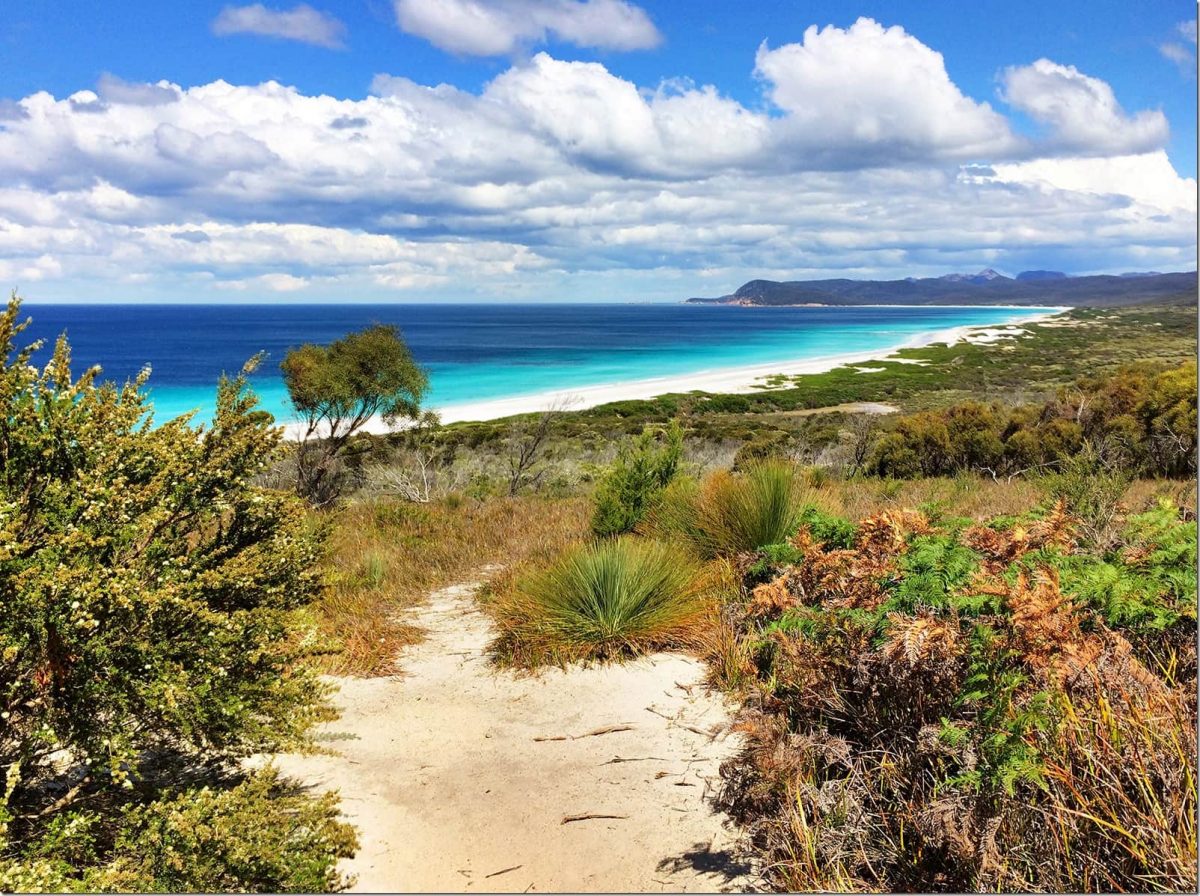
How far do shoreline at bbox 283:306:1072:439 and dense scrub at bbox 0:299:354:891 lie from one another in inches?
1070

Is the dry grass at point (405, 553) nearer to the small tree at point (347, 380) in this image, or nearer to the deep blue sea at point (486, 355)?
the small tree at point (347, 380)

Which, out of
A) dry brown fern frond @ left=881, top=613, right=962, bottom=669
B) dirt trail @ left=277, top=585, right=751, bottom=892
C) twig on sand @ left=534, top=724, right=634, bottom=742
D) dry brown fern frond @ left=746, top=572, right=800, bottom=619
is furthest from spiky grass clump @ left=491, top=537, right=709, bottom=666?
dry brown fern frond @ left=881, top=613, right=962, bottom=669

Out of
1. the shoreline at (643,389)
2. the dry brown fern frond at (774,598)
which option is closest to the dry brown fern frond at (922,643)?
the dry brown fern frond at (774,598)

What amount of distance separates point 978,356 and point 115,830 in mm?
82092

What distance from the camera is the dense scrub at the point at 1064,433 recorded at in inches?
580

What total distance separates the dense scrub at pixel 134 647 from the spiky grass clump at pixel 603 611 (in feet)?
8.54

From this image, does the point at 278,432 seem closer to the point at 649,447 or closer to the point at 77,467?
the point at 77,467

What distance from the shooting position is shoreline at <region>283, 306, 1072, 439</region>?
4360cm

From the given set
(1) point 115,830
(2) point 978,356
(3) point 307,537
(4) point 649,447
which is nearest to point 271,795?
(1) point 115,830

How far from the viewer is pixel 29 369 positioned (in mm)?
3801

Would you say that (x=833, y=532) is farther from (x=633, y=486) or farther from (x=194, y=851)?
(x=194, y=851)

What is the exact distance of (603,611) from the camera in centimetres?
669

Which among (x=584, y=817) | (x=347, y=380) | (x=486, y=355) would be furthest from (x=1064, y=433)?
(x=486, y=355)

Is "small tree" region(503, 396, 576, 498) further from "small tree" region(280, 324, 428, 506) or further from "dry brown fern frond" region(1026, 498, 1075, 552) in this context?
"dry brown fern frond" region(1026, 498, 1075, 552)
